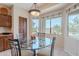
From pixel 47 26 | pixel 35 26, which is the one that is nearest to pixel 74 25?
pixel 47 26

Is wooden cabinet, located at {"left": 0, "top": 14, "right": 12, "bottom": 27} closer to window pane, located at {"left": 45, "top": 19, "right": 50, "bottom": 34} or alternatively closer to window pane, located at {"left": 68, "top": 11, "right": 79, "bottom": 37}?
window pane, located at {"left": 45, "top": 19, "right": 50, "bottom": 34}

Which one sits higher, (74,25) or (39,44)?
(74,25)

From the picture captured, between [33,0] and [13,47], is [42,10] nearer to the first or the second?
[33,0]

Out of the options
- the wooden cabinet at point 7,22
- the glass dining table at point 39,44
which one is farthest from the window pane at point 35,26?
the glass dining table at point 39,44

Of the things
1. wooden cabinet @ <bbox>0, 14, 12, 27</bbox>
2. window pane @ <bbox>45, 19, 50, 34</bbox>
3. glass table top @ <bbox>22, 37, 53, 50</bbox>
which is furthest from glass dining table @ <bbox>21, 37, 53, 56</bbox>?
wooden cabinet @ <bbox>0, 14, 12, 27</bbox>

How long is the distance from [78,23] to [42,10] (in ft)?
1.83

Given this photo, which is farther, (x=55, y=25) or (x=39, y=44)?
(x=39, y=44)

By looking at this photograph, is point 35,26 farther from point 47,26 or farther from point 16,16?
point 16,16

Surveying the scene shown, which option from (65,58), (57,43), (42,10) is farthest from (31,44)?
(65,58)

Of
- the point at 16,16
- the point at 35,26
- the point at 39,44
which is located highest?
the point at 16,16

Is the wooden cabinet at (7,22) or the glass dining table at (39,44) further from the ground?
the wooden cabinet at (7,22)

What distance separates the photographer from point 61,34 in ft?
5.46

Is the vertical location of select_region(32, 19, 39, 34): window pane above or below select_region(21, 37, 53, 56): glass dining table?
above

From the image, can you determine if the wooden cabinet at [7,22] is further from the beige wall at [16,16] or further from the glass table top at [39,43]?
the glass table top at [39,43]
